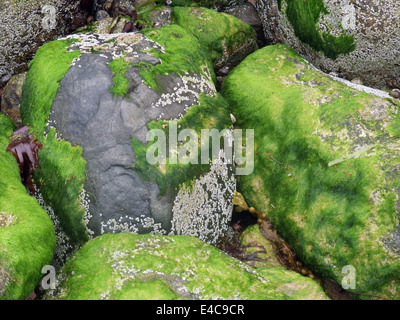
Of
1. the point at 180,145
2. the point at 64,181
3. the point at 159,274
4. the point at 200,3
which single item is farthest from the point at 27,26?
the point at 159,274

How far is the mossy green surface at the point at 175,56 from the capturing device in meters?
4.13

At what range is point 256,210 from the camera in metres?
4.45

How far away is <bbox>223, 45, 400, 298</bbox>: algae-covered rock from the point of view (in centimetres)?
365

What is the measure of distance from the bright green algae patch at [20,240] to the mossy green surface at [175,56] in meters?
1.58

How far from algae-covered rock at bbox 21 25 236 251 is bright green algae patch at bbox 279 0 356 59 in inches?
61.6

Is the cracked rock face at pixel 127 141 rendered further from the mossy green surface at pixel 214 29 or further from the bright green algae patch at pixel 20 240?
the mossy green surface at pixel 214 29

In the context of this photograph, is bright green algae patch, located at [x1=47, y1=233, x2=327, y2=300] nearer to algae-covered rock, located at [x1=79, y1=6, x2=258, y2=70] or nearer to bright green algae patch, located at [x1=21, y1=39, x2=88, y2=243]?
bright green algae patch, located at [x1=21, y1=39, x2=88, y2=243]

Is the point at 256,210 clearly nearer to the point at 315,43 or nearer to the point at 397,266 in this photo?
the point at 397,266

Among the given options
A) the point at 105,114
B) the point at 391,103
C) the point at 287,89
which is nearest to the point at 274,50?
the point at 287,89

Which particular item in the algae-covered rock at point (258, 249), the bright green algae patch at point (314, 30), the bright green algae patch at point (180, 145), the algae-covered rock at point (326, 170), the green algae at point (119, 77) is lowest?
the algae-covered rock at point (258, 249)

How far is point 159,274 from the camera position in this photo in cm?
307

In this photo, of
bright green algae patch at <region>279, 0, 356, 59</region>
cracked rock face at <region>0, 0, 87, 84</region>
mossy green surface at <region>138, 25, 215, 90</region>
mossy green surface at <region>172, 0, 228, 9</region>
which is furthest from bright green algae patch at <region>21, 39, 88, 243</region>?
bright green algae patch at <region>279, 0, 356, 59</region>

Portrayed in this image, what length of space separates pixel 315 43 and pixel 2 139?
3782 millimetres

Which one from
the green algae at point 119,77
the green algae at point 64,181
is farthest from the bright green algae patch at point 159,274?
the green algae at point 119,77
